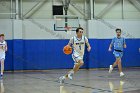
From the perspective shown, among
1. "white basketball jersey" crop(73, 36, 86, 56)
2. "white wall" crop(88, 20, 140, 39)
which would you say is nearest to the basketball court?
"white wall" crop(88, 20, 140, 39)

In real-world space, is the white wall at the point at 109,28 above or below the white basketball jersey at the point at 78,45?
above

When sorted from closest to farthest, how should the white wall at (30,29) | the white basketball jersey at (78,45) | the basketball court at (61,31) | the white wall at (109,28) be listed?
the white basketball jersey at (78,45), the white wall at (30,29), the basketball court at (61,31), the white wall at (109,28)

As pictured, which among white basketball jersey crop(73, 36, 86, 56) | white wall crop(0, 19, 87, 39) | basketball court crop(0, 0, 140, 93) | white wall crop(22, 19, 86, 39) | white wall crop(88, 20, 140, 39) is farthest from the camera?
white wall crop(88, 20, 140, 39)

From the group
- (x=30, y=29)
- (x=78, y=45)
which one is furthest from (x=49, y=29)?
(x=78, y=45)

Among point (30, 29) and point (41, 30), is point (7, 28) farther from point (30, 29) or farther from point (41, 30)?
point (41, 30)

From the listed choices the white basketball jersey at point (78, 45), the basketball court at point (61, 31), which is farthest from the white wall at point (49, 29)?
the white basketball jersey at point (78, 45)

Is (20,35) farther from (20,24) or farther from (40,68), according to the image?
(40,68)

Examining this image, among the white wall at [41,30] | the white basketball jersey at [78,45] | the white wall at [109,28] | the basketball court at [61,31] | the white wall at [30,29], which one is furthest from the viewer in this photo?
the white wall at [109,28]

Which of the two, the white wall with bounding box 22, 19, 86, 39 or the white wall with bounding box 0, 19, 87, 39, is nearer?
the white wall with bounding box 0, 19, 87, 39

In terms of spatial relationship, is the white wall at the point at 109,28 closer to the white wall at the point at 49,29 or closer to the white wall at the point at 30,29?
the white wall at the point at 49,29

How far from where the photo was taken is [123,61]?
82.1ft

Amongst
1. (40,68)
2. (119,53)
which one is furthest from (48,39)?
(119,53)

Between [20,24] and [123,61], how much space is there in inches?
315

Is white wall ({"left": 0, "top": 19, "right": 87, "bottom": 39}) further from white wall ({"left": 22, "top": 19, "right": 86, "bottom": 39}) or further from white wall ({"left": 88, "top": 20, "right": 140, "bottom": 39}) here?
white wall ({"left": 88, "top": 20, "right": 140, "bottom": 39})
